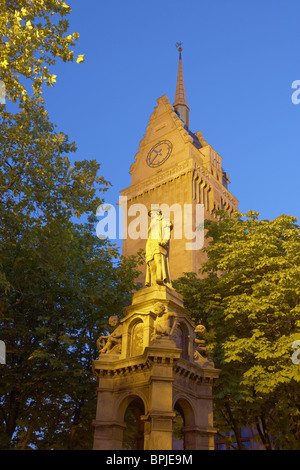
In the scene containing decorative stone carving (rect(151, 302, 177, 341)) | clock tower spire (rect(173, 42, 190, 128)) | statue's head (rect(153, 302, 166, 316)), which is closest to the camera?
decorative stone carving (rect(151, 302, 177, 341))

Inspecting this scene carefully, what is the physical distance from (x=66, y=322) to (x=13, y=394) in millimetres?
4217

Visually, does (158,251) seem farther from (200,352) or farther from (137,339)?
(200,352)

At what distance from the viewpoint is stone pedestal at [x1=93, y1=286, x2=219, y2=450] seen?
11.6 metres

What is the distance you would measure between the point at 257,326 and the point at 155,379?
8.26 meters

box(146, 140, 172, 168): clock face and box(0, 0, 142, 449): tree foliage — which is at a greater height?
box(146, 140, 172, 168): clock face

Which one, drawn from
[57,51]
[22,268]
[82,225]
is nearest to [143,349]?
[22,268]

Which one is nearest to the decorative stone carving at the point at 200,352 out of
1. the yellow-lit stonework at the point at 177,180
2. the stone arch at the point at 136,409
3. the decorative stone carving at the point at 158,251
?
the decorative stone carving at the point at 158,251

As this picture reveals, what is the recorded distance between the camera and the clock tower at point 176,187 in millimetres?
45094

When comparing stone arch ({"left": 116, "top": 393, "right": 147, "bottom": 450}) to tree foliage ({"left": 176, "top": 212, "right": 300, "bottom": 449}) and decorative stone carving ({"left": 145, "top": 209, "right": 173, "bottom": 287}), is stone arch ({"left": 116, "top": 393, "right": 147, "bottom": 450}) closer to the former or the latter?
decorative stone carving ({"left": 145, "top": 209, "right": 173, "bottom": 287})

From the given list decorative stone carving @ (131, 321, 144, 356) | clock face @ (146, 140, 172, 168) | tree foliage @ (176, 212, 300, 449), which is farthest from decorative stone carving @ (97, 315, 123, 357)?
clock face @ (146, 140, 172, 168)

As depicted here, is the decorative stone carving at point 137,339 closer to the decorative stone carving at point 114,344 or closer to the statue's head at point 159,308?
the decorative stone carving at point 114,344

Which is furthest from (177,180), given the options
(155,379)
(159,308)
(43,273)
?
(155,379)

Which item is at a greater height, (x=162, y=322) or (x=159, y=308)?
(x=159, y=308)

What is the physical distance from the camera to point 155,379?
11688mm
